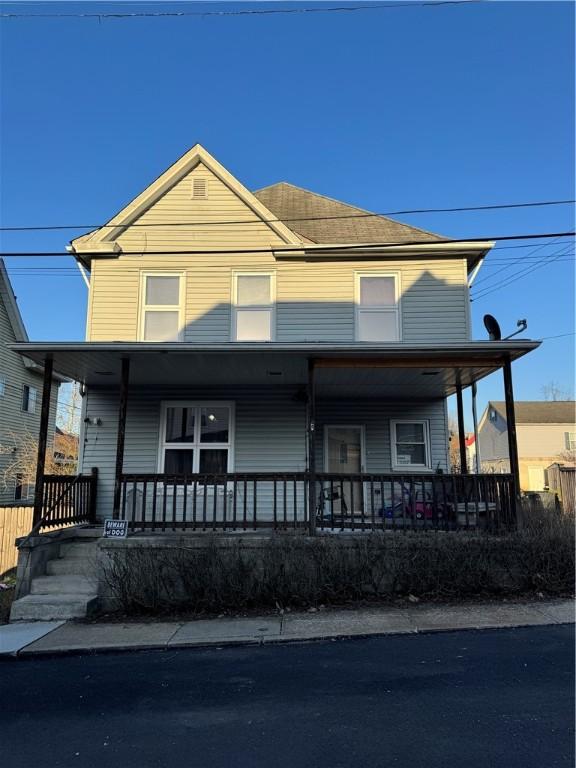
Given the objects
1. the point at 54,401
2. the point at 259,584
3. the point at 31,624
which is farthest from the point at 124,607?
the point at 54,401

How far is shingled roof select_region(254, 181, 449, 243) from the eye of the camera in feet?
39.8

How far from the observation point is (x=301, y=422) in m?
11.0

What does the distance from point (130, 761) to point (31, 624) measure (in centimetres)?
419

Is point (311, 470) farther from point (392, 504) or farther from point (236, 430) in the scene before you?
point (236, 430)

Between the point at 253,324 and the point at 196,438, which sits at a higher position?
the point at 253,324

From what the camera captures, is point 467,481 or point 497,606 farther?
point 467,481

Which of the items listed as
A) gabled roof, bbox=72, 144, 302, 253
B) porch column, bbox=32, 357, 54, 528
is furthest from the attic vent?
porch column, bbox=32, 357, 54, 528

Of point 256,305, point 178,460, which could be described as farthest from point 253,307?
point 178,460

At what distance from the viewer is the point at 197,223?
1168 centimetres

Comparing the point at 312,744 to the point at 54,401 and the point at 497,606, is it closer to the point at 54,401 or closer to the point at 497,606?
the point at 497,606

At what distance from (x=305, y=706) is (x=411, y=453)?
25.7 feet

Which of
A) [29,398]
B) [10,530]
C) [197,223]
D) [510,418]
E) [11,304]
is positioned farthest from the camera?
[29,398]

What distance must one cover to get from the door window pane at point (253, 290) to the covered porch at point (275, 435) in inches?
73.6

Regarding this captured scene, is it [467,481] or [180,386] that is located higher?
[180,386]
